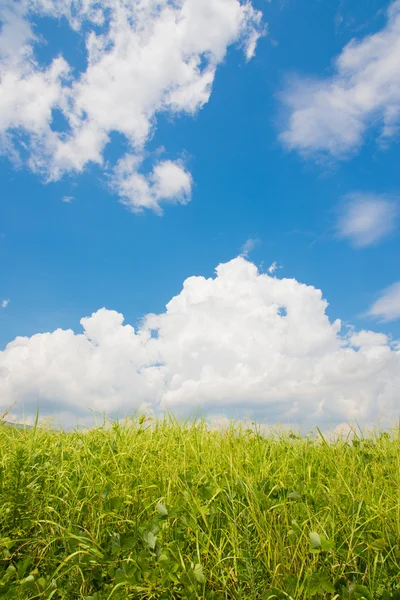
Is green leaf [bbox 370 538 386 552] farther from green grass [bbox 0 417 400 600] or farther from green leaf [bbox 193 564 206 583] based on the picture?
green leaf [bbox 193 564 206 583]

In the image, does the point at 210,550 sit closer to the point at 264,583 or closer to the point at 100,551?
the point at 264,583

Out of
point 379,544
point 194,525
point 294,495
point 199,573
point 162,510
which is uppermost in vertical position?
point 294,495

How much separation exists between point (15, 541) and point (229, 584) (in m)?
1.99

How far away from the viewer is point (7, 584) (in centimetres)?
388

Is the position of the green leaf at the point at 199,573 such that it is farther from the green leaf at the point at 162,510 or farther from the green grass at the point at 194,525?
the green leaf at the point at 162,510

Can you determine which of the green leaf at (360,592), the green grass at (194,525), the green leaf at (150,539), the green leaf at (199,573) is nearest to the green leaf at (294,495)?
the green grass at (194,525)

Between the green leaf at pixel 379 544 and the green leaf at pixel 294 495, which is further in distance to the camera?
the green leaf at pixel 294 495

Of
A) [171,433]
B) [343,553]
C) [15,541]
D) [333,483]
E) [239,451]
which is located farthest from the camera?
[171,433]

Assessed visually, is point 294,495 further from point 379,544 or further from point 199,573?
point 199,573

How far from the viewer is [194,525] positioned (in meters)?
3.99

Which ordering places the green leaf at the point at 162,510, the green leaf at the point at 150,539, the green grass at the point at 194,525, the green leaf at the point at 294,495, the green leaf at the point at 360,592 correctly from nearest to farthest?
the green leaf at the point at 360,592, the green grass at the point at 194,525, the green leaf at the point at 150,539, the green leaf at the point at 162,510, the green leaf at the point at 294,495

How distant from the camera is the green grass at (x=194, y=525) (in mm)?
3635

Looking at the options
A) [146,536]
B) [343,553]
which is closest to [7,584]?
[146,536]

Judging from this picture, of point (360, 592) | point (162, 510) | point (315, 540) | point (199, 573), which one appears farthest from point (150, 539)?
point (360, 592)
